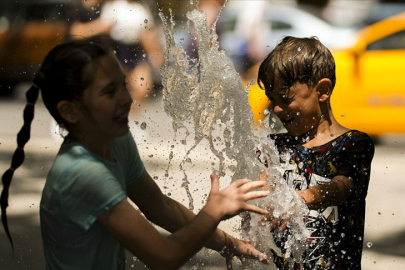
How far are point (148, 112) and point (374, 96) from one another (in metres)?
2.78

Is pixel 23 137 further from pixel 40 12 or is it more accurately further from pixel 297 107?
pixel 40 12

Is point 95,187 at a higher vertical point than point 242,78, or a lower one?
higher

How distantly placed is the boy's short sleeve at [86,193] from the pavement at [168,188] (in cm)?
100

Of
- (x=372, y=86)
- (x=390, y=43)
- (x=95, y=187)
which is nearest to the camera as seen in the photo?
(x=95, y=187)

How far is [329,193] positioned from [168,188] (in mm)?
3239

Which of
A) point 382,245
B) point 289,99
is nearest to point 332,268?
point 289,99

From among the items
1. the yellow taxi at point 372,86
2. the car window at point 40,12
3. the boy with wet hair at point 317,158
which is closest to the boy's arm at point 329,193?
the boy with wet hair at point 317,158

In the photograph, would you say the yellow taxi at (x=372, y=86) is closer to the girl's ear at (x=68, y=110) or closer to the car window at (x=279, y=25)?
the car window at (x=279, y=25)

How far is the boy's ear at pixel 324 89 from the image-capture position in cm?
292

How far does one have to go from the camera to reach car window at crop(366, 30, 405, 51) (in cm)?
826

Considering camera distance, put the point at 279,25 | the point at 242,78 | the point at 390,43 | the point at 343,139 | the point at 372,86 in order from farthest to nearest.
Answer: the point at 279,25 < the point at 242,78 < the point at 390,43 < the point at 372,86 < the point at 343,139

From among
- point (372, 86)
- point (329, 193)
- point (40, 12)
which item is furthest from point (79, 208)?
point (40, 12)

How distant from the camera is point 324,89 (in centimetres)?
293

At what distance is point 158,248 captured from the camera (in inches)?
83.4
